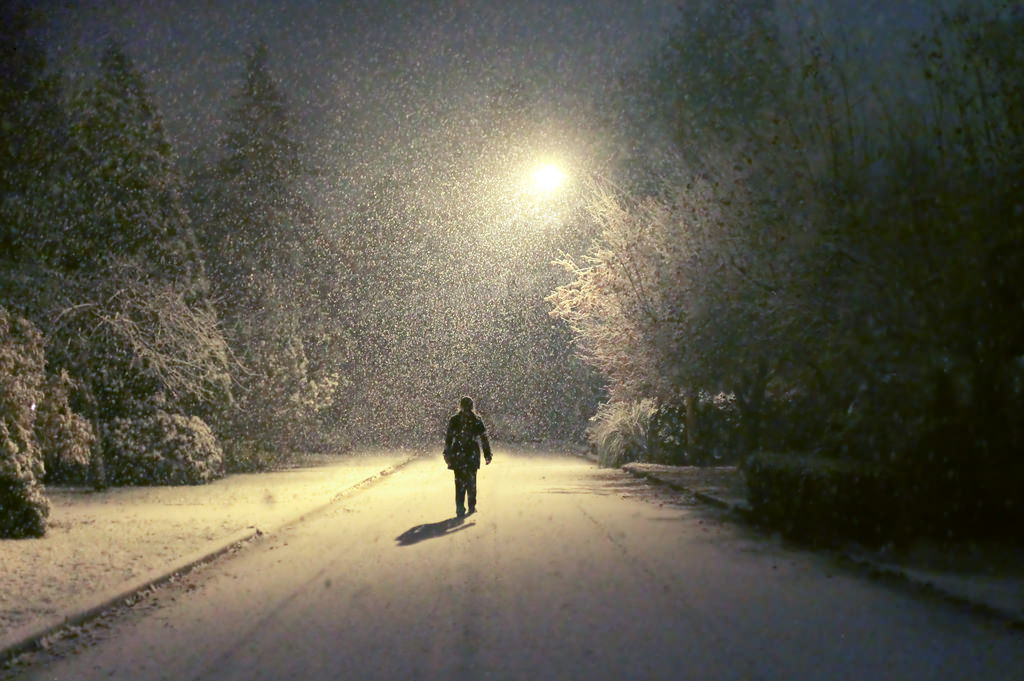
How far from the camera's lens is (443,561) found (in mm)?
10898

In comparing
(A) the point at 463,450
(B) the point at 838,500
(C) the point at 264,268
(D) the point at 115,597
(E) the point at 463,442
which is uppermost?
(C) the point at 264,268

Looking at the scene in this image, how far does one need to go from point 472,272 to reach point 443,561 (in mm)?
66082

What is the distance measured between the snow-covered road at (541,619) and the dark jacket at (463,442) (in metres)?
2.61

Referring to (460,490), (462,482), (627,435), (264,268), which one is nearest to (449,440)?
(462,482)

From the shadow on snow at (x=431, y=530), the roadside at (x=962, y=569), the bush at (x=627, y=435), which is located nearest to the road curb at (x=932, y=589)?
the roadside at (x=962, y=569)

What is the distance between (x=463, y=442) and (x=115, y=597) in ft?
25.8

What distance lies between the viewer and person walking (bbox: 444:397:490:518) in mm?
15758

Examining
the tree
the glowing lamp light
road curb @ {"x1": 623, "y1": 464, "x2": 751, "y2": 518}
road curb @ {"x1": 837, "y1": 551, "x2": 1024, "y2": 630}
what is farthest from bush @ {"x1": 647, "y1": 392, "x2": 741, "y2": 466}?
road curb @ {"x1": 837, "y1": 551, "x2": 1024, "y2": 630}

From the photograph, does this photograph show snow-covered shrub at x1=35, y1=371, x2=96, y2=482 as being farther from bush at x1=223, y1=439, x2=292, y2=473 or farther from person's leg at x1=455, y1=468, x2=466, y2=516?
bush at x1=223, y1=439, x2=292, y2=473

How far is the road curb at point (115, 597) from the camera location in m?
6.81

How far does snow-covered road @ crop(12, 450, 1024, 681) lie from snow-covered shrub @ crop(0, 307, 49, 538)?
3263 mm

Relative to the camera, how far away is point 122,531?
13312 millimetres

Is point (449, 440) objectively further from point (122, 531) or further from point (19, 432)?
point (19, 432)

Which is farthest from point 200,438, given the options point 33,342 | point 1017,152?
point 1017,152
